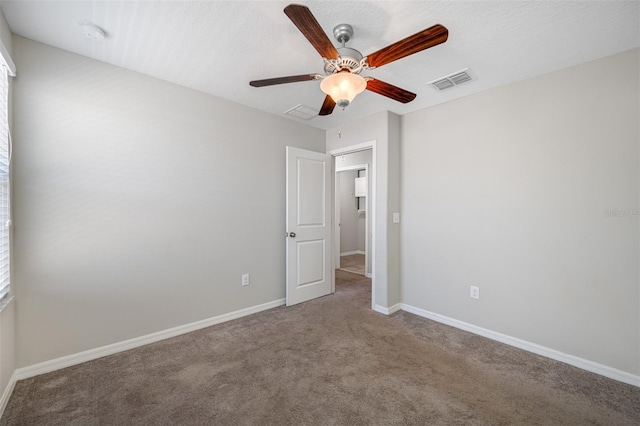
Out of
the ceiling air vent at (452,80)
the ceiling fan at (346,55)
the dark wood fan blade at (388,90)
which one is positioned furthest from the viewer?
the ceiling air vent at (452,80)

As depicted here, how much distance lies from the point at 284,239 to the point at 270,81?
2.18 m

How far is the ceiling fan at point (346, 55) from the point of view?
53.9 inches

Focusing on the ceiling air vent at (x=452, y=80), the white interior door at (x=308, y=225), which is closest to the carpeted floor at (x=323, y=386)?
the white interior door at (x=308, y=225)

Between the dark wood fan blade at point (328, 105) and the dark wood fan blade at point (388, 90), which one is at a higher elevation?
the dark wood fan blade at point (388, 90)

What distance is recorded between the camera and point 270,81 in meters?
1.84

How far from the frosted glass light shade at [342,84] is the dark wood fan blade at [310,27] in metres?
0.12

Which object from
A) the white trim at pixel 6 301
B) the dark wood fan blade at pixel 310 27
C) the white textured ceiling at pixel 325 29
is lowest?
the white trim at pixel 6 301

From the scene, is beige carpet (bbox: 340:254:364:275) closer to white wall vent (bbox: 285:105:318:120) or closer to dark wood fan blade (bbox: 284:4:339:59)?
white wall vent (bbox: 285:105:318:120)

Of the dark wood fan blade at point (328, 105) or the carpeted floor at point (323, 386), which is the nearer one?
the carpeted floor at point (323, 386)

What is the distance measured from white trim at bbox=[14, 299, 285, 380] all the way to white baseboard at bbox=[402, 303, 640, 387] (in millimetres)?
2187

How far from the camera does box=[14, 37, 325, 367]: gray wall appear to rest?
6.74ft

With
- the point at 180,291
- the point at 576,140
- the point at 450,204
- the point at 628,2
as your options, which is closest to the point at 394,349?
the point at 450,204

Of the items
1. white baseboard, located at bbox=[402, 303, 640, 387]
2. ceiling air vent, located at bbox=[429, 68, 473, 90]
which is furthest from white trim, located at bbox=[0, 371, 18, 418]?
ceiling air vent, located at bbox=[429, 68, 473, 90]

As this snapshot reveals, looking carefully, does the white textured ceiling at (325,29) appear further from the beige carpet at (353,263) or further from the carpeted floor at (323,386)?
the beige carpet at (353,263)
